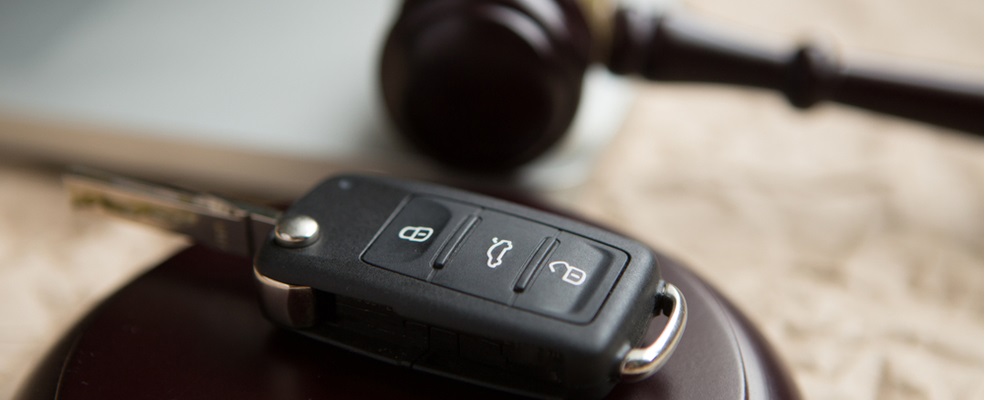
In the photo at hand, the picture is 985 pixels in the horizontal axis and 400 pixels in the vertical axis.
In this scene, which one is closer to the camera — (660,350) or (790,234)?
(660,350)

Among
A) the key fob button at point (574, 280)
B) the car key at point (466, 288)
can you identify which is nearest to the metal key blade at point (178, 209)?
the car key at point (466, 288)

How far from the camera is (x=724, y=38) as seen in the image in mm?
640

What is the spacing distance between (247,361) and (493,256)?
114 mm

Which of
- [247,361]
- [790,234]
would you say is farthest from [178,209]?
[790,234]

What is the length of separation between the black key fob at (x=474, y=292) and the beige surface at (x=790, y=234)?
0.41ft

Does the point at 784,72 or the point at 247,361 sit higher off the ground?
the point at 784,72

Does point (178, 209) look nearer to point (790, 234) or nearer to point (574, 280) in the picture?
point (574, 280)

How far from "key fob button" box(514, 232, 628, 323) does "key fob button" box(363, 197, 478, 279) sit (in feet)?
0.15

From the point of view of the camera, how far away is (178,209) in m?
0.45

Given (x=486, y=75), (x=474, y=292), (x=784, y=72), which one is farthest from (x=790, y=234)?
(x=474, y=292)

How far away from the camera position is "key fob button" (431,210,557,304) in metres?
0.37

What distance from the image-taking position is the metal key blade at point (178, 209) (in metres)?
0.43

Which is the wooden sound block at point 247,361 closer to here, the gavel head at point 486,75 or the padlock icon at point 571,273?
the padlock icon at point 571,273

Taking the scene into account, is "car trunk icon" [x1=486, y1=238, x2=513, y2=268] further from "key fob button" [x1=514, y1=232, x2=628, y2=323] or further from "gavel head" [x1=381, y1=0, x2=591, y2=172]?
"gavel head" [x1=381, y1=0, x2=591, y2=172]
